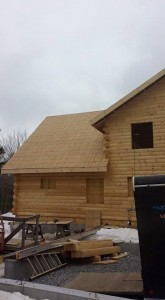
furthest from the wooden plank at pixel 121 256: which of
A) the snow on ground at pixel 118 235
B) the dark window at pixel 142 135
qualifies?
the dark window at pixel 142 135

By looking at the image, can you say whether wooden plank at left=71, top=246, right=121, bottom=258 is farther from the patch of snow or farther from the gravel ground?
the patch of snow

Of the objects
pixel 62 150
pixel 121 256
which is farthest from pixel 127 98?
pixel 121 256

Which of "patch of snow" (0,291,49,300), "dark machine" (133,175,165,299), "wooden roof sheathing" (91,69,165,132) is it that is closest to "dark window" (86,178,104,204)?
"wooden roof sheathing" (91,69,165,132)

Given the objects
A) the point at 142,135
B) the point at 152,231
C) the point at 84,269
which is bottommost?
the point at 84,269

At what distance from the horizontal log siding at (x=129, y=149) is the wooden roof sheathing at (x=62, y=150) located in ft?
2.52

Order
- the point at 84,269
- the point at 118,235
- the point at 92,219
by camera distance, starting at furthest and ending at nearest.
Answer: the point at 92,219
the point at 118,235
the point at 84,269

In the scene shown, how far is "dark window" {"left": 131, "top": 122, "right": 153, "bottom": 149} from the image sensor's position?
48.6 feet

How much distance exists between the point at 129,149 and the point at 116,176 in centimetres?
136

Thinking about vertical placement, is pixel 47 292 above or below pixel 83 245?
below

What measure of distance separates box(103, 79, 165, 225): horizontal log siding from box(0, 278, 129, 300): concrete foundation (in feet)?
28.6

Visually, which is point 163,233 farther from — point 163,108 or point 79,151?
point 79,151

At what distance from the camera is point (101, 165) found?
13.9 meters

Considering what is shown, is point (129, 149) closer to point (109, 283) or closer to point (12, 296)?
point (109, 283)

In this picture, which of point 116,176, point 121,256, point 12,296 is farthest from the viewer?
point 116,176
